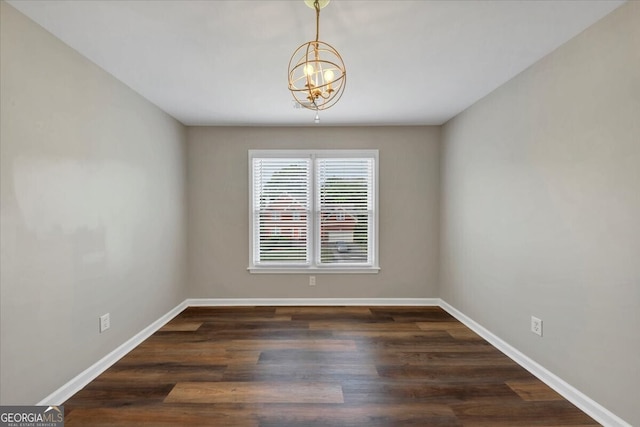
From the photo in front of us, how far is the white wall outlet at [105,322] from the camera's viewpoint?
2606 millimetres

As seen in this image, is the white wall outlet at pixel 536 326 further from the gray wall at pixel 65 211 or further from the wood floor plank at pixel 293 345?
the gray wall at pixel 65 211

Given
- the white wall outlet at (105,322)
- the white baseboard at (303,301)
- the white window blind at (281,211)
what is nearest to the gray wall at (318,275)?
the white baseboard at (303,301)

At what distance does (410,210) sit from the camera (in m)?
4.38

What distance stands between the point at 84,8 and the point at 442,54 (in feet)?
7.89

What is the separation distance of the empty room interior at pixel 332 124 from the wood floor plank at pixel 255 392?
17 millimetres

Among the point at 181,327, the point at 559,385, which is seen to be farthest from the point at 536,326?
the point at 181,327

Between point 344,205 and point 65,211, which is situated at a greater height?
point 344,205

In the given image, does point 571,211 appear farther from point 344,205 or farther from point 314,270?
point 314,270

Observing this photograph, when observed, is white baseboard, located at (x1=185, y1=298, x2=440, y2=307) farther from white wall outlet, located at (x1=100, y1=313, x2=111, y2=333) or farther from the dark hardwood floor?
white wall outlet, located at (x1=100, y1=313, x2=111, y2=333)

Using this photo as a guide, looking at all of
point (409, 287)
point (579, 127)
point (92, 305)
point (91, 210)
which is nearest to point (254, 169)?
point (91, 210)

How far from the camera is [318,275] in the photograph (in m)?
4.39

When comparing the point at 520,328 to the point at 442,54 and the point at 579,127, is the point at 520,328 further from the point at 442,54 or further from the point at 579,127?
the point at 442,54

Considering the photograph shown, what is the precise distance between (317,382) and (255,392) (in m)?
0.47

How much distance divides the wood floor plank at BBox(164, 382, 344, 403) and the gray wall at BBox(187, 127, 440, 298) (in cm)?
200
